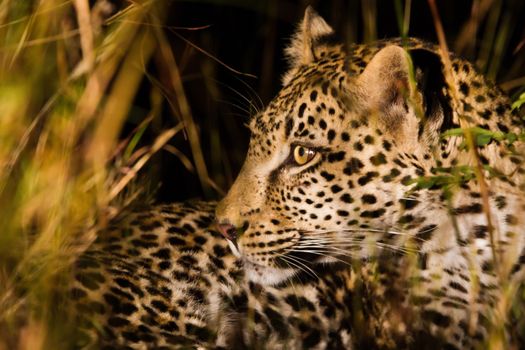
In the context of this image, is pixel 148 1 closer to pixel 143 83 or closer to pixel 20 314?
pixel 20 314

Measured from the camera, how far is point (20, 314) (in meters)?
3.55

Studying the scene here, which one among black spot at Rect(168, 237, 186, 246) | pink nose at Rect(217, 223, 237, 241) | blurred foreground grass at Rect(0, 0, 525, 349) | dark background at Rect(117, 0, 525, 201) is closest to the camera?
blurred foreground grass at Rect(0, 0, 525, 349)

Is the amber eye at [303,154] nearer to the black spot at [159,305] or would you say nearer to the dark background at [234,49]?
the black spot at [159,305]

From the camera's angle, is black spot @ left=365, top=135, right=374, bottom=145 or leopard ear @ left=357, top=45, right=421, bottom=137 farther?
black spot @ left=365, top=135, right=374, bottom=145

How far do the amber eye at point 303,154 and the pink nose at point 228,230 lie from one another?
0.42m

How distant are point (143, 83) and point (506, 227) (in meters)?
3.34

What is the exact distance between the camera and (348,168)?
Result: 13.8ft

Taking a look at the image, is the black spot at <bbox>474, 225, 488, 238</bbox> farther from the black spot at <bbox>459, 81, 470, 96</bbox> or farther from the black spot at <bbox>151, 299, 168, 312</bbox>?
the black spot at <bbox>151, 299, 168, 312</bbox>

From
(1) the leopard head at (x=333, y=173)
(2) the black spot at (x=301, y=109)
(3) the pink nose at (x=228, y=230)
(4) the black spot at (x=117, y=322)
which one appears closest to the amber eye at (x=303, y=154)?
(1) the leopard head at (x=333, y=173)

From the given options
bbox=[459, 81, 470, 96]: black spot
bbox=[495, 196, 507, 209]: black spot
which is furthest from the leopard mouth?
bbox=[459, 81, 470, 96]: black spot

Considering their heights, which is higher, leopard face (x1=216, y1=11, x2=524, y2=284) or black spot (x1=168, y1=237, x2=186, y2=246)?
leopard face (x1=216, y1=11, x2=524, y2=284)

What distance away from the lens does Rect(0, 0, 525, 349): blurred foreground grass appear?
11.8 feet

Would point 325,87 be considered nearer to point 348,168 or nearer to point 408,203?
point 348,168

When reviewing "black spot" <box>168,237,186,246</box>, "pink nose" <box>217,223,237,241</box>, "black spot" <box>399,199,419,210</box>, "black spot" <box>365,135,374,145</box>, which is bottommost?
"black spot" <box>168,237,186,246</box>
